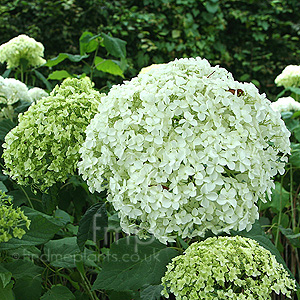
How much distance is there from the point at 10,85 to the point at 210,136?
1.09 metres

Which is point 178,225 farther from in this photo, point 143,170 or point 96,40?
point 96,40

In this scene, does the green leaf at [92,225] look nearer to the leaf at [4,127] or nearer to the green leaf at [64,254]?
the green leaf at [64,254]

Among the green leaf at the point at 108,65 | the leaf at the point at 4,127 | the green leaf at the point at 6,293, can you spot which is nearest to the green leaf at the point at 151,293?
the green leaf at the point at 6,293

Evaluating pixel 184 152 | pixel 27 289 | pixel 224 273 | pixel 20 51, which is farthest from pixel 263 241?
pixel 20 51

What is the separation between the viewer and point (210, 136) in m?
0.91

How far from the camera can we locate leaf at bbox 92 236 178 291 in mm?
1023

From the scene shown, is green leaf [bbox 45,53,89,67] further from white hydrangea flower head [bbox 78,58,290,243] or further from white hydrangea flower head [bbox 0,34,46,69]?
white hydrangea flower head [bbox 78,58,290,243]

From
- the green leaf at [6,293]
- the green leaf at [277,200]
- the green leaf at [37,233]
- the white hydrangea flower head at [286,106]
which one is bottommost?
the green leaf at [277,200]

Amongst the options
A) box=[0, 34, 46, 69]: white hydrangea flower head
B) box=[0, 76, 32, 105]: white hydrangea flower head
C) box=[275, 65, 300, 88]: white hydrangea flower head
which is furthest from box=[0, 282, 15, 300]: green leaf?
box=[275, 65, 300, 88]: white hydrangea flower head

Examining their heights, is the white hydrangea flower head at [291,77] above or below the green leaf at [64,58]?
below

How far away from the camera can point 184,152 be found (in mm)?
892

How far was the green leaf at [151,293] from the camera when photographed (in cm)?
115

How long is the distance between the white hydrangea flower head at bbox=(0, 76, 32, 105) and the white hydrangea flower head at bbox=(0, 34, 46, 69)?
52 centimetres

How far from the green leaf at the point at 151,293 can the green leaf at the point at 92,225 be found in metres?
0.21
